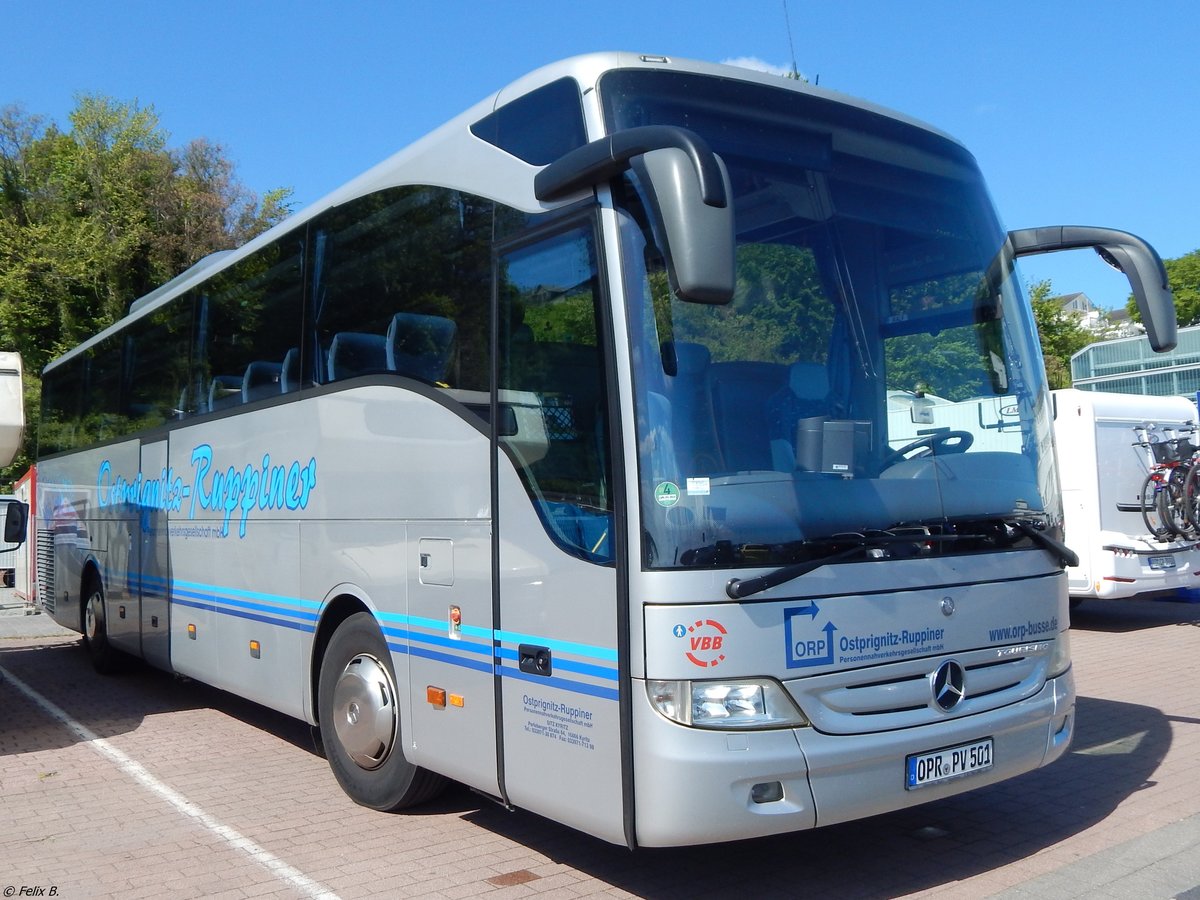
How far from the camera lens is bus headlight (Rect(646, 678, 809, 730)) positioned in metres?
4.43

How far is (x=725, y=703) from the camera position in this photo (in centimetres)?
447

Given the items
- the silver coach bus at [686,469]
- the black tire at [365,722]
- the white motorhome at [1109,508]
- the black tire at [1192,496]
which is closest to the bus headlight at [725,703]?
the silver coach bus at [686,469]

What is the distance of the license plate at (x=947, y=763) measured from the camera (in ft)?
15.9

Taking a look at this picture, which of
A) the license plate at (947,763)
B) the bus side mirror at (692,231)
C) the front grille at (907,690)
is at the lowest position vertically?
the license plate at (947,763)

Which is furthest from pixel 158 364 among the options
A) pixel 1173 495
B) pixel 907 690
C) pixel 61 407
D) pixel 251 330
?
pixel 1173 495

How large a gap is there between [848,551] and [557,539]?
47.5 inches

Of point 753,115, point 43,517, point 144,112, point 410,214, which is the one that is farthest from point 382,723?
point 144,112

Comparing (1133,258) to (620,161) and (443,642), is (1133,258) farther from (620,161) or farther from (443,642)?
(443,642)

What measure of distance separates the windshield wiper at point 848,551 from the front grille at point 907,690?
0.44 metres

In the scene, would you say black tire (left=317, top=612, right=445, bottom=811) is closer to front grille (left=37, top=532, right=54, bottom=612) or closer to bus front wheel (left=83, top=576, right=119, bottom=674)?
bus front wheel (left=83, top=576, right=119, bottom=674)

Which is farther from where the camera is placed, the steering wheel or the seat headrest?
the steering wheel

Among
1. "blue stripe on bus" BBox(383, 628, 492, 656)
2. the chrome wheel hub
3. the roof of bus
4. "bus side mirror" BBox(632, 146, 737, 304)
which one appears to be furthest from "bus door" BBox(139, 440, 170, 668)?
"bus side mirror" BBox(632, 146, 737, 304)

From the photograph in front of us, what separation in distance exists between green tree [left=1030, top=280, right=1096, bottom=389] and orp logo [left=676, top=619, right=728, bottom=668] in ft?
127

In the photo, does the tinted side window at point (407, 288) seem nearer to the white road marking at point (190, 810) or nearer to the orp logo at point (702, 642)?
the orp logo at point (702, 642)
